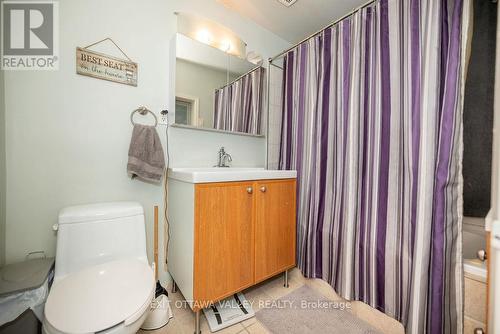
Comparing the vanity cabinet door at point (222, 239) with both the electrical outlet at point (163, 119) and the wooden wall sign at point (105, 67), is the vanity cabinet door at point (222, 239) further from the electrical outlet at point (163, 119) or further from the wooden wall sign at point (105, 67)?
the wooden wall sign at point (105, 67)

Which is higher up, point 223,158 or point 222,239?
point 223,158

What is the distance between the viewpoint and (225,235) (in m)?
Answer: 1.21

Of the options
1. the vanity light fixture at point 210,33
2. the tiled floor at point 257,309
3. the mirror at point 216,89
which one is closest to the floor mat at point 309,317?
the tiled floor at point 257,309

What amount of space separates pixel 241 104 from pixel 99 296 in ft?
5.05

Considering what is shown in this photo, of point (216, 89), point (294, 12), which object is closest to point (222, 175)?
point (216, 89)

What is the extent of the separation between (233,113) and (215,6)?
2.82ft

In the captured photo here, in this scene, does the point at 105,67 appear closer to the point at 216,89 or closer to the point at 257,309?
the point at 216,89

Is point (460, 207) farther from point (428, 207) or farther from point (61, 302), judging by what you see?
point (61, 302)

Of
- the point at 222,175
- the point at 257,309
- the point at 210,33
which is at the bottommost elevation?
the point at 257,309

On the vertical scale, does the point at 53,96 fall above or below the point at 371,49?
below

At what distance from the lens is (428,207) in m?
1.00

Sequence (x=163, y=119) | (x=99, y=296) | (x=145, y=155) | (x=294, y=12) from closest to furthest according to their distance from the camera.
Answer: (x=99, y=296) < (x=145, y=155) < (x=163, y=119) < (x=294, y=12)

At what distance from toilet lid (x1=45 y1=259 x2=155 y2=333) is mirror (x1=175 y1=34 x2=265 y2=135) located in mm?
947

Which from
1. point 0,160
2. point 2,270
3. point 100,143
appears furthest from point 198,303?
point 0,160
